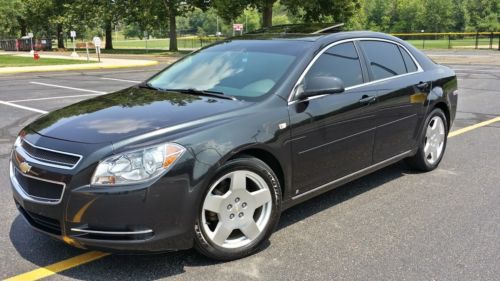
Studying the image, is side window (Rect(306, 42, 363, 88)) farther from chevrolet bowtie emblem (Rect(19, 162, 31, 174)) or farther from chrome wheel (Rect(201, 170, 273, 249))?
chevrolet bowtie emblem (Rect(19, 162, 31, 174))

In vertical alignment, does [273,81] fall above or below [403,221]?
above

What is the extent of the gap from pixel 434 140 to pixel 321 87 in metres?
2.44

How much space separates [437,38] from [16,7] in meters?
52.4

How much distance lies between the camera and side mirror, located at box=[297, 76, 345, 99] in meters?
3.96

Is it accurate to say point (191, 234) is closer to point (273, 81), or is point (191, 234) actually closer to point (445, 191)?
point (273, 81)

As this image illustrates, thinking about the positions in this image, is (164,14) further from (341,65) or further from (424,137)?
(341,65)

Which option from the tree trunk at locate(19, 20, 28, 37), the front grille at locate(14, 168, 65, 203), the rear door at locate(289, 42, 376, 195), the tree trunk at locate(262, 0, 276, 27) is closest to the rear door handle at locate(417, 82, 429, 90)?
the rear door at locate(289, 42, 376, 195)

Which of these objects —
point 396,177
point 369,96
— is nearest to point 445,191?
point 396,177

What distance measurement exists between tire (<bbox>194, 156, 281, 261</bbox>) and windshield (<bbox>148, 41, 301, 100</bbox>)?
0.66 m

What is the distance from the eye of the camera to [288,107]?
3877 mm

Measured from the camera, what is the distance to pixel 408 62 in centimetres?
546

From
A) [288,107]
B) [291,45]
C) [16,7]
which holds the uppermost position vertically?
[16,7]

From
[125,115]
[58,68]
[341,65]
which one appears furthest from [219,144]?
[58,68]

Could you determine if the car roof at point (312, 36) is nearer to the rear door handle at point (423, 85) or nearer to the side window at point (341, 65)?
the side window at point (341, 65)
